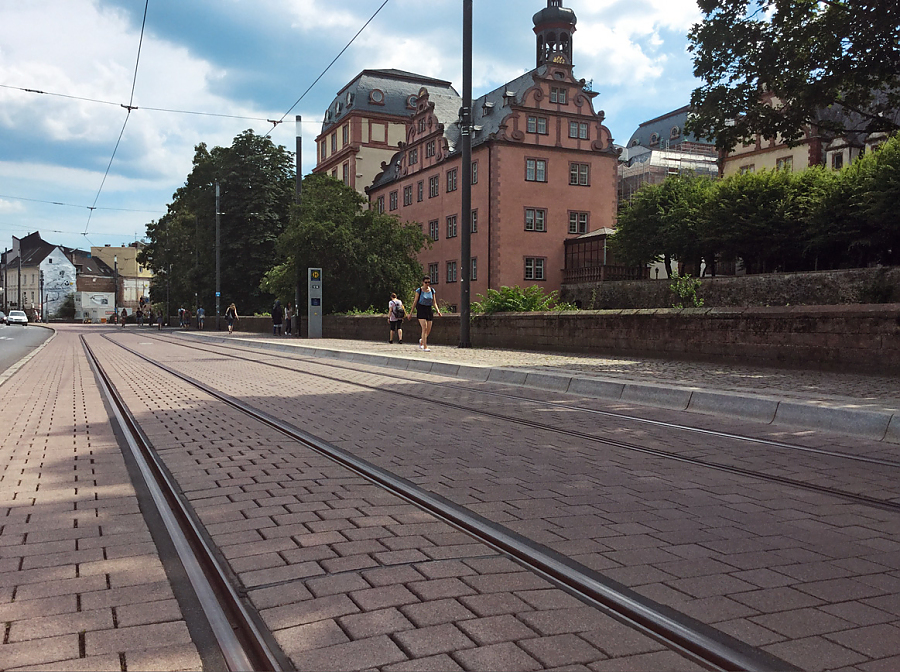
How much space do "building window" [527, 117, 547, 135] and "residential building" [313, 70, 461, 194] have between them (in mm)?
18338

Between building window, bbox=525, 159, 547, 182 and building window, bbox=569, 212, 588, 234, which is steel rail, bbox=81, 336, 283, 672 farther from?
building window, bbox=569, 212, 588, 234

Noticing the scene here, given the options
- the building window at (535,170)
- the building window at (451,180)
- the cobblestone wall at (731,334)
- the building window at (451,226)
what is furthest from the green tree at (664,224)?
the cobblestone wall at (731,334)

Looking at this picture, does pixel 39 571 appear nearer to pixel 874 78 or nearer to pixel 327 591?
pixel 327 591

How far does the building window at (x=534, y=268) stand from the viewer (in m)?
48.0

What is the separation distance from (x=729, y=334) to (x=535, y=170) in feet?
118

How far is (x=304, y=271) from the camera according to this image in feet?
117

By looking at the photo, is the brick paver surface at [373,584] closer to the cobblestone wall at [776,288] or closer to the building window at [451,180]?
the cobblestone wall at [776,288]

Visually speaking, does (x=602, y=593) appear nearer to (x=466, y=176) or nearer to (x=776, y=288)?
(x=466, y=176)

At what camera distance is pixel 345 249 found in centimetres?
3550

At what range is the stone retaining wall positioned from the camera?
11.5m

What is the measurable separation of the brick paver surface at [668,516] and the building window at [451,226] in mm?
42869

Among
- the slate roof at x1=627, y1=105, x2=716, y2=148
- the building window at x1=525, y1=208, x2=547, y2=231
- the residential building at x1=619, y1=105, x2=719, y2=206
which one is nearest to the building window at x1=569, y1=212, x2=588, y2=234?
the building window at x1=525, y1=208, x2=547, y2=231

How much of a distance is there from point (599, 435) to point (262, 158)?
159 ft

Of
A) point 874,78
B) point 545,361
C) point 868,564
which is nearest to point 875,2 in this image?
point 874,78
